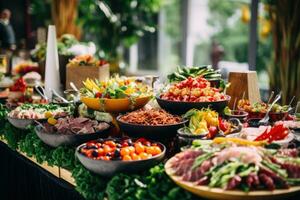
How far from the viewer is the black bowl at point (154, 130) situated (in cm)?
238

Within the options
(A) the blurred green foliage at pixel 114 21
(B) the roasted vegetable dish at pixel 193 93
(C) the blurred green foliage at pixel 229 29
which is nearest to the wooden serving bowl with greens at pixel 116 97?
(B) the roasted vegetable dish at pixel 193 93

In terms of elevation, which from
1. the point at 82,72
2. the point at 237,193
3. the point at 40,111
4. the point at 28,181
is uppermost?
→ the point at 82,72

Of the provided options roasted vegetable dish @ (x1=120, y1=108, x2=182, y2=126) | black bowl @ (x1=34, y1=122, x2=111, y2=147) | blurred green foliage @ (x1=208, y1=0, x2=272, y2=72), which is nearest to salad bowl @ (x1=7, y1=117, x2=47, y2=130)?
black bowl @ (x1=34, y1=122, x2=111, y2=147)

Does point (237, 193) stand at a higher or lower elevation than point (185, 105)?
lower

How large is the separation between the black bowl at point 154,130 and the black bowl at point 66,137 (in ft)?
0.79

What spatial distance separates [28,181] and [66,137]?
95 cm

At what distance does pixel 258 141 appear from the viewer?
2.11m

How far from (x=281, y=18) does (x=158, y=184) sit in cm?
305

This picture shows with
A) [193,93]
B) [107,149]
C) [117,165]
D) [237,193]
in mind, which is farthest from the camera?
[193,93]

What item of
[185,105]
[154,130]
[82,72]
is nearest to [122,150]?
[154,130]

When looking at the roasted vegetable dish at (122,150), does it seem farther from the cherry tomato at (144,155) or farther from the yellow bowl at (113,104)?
the yellow bowl at (113,104)

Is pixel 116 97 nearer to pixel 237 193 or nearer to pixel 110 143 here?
pixel 110 143

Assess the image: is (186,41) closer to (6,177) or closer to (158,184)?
(6,177)

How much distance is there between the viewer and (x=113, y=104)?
277 cm
